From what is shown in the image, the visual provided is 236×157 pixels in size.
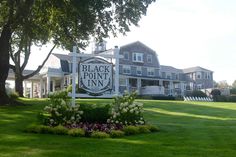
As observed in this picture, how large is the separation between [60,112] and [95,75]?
2.42 m

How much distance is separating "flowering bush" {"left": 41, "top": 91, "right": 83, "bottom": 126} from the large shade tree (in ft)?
37.3

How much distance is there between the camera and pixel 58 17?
101 feet

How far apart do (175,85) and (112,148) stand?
221 ft

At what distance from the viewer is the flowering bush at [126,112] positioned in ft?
46.9

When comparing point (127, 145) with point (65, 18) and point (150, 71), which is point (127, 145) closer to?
point (65, 18)

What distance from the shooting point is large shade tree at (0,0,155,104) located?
25.7m

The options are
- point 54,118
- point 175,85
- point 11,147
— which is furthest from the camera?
point 175,85

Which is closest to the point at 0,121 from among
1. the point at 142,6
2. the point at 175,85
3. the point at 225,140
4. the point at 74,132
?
the point at 74,132

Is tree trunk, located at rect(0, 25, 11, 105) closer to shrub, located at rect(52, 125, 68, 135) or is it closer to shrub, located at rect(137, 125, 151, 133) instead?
shrub, located at rect(52, 125, 68, 135)

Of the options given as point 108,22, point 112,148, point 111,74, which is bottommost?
point 112,148

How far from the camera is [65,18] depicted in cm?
2994

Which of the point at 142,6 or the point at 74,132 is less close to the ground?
the point at 142,6

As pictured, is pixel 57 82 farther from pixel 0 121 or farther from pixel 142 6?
pixel 0 121

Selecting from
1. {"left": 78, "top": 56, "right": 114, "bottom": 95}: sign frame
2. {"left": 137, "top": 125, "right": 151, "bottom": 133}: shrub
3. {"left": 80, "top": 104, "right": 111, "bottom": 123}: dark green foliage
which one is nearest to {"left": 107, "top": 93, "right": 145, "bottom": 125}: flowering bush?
{"left": 80, "top": 104, "right": 111, "bottom": 123}: dark green foliage
